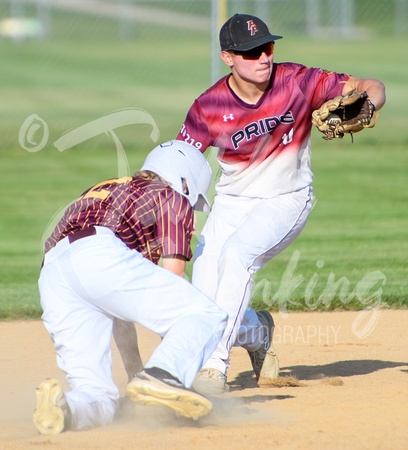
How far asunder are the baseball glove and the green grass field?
2.73 meters

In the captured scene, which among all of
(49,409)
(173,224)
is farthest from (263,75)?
(49,409)

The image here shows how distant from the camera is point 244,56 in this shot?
5.38 m

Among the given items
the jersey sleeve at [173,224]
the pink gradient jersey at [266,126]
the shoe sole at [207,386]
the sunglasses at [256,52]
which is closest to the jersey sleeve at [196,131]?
the pink gradient jersey at [266,126]

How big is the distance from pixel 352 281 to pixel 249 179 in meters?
3.09

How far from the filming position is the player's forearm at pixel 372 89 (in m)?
5.25

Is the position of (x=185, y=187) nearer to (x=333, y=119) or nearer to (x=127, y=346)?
(x=127, y=346)

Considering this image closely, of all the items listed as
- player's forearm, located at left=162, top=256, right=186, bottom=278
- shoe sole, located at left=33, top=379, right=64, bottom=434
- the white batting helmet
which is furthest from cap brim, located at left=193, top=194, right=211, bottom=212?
shoe sole, located at left=33, top=379, right=64, bottom=434

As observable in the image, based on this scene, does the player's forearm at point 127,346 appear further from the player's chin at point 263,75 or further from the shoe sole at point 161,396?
the player's chin at point 263,75

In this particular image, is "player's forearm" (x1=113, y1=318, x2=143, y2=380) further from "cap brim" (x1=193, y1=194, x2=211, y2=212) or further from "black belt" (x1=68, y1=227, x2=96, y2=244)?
"cap brim" (x1=193, y1=194, x2=211, y2=212)

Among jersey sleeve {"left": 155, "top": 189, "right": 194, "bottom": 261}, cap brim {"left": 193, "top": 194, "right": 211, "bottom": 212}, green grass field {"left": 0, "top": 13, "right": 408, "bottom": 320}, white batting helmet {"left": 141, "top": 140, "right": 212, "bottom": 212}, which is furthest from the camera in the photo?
green grass field {"left": 0, "top": 13, "right": 408, "bottom": 320}

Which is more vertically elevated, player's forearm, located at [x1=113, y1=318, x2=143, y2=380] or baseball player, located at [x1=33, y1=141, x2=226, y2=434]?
baseball player, located at [x1=33, y1=141, x2=226, y2=434]

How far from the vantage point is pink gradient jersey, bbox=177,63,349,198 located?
5.38 meters

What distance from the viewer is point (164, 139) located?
690 inches

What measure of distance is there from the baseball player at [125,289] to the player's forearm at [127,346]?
0.37m
